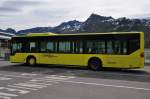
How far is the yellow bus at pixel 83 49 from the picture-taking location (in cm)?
1992

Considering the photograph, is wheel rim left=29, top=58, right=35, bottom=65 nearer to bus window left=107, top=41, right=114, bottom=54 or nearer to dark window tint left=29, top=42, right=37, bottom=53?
dark window tint left=29, top=42, right=37, bottom=53

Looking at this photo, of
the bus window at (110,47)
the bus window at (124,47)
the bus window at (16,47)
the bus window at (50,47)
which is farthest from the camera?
the bus window at (16,47)

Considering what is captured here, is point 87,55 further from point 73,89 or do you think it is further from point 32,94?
point 32,94

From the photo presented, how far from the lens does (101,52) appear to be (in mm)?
20969

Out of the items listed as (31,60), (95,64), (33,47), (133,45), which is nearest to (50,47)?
(33,47)

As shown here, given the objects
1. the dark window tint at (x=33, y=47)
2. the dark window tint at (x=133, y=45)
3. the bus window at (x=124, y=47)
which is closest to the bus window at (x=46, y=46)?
the dark window tint at (x=33, y=47)

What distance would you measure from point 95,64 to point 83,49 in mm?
1303

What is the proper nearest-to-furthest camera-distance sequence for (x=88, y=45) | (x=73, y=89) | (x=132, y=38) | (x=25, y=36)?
(x=73, y=89) → (x=132, y=38) → (x=88, y=45) → (x=25, y=36)

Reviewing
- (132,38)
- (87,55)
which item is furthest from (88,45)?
(132,38)

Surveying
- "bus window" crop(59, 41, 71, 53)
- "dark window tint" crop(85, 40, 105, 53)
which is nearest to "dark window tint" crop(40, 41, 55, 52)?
"bus window" crop(59, 41, 71, 53)

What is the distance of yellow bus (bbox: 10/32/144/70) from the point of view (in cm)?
1992

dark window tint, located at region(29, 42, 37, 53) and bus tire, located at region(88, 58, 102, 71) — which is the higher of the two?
dark window tint, located at region(29, 42, 37, 53)

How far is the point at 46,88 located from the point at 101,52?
875 centimetres

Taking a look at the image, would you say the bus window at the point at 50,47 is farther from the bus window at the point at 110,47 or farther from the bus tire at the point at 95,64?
the bus window at the point at 110,47
